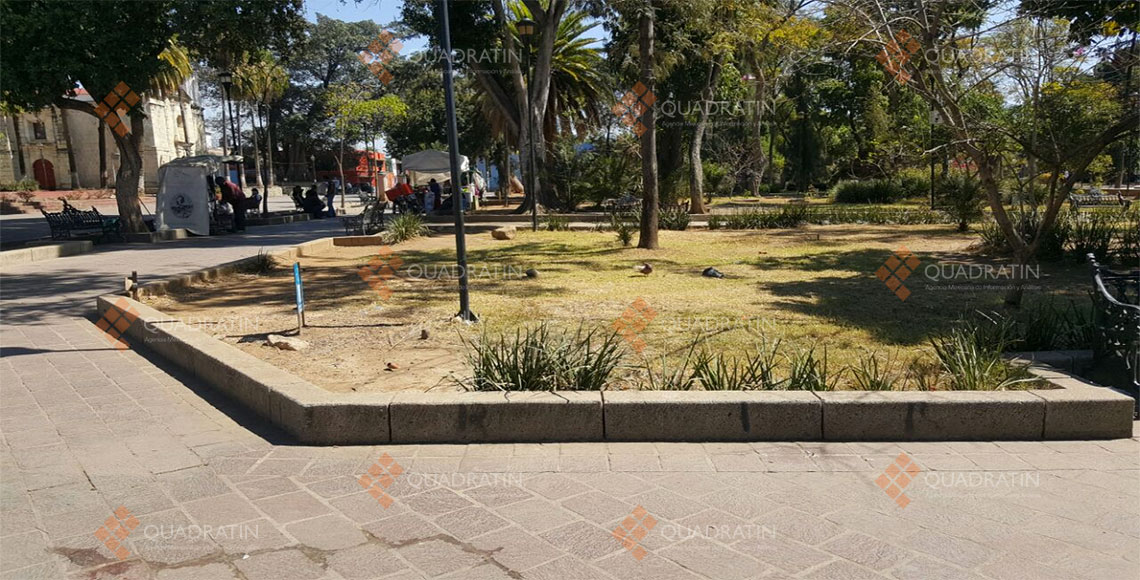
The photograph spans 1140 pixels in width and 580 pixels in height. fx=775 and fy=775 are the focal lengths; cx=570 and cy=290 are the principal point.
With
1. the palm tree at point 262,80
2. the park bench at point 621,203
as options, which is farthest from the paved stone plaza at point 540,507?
the palm tree at point 262,80

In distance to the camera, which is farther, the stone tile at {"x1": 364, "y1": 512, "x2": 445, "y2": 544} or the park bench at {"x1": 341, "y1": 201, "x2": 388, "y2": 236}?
Answer: the park bench at {"x1": 341, "y1": 201, "x2": 388, "y2": 236}

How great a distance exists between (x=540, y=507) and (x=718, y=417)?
149 centimetres

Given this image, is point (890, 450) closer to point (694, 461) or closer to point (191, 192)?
point (694, 461)

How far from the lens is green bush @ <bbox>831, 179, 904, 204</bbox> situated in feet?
102

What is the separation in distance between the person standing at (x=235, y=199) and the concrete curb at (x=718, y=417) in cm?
1919

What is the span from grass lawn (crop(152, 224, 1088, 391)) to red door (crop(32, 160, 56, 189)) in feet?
162

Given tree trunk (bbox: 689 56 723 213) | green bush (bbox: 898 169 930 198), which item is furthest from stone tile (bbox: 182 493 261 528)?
green bush (bbox: 898 169 930 198)

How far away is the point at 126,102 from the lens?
17.6 m

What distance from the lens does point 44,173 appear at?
53469 mm

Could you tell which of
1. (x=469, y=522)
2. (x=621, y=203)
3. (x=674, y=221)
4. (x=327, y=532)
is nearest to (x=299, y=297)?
(x=327, y=532)

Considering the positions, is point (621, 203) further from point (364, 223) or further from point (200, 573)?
point (200, 573)

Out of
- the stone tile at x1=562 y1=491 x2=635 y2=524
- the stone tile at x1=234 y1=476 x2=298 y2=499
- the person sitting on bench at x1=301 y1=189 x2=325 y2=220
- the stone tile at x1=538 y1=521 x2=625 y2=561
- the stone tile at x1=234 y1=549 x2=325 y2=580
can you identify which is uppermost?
the person sitting on bench at x1=301 y1=189 x2=325 y2=220

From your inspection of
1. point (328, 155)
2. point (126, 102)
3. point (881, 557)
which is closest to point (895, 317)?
point (881, 557)

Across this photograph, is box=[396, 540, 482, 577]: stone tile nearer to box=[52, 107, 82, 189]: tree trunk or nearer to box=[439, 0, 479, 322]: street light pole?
box=[439, 0, 479, 322]: street light pole
